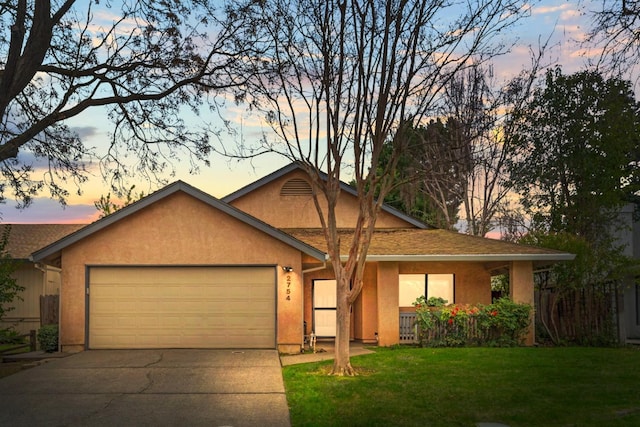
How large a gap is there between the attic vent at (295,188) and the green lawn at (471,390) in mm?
7671

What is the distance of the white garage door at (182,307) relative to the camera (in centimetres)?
2103

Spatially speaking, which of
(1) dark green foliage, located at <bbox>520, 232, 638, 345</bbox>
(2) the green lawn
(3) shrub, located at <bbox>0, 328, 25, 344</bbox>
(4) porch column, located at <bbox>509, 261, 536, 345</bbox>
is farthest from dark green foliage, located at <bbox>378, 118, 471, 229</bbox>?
(3) shrub, located at <bbox>0, 328, 25, 344</bbox>

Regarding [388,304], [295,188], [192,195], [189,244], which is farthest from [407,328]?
[192,195]

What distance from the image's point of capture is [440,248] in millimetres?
22484

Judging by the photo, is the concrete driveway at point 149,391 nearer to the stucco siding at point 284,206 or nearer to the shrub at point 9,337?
the shrub at point 9,337

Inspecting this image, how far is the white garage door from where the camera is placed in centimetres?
2103

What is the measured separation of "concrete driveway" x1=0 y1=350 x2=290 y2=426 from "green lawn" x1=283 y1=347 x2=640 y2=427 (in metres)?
0.72

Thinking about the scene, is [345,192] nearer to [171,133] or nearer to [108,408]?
[171,133]

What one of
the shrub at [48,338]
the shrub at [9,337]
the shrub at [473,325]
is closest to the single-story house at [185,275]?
the shrub at [48,338]

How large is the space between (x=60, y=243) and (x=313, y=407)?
10.6 m

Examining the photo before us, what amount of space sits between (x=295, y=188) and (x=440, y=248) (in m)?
5.84

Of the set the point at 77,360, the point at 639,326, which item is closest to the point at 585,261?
the point at 639,326

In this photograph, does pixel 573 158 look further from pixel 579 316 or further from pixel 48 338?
pixel 48 338

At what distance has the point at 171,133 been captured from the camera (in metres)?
17.4
